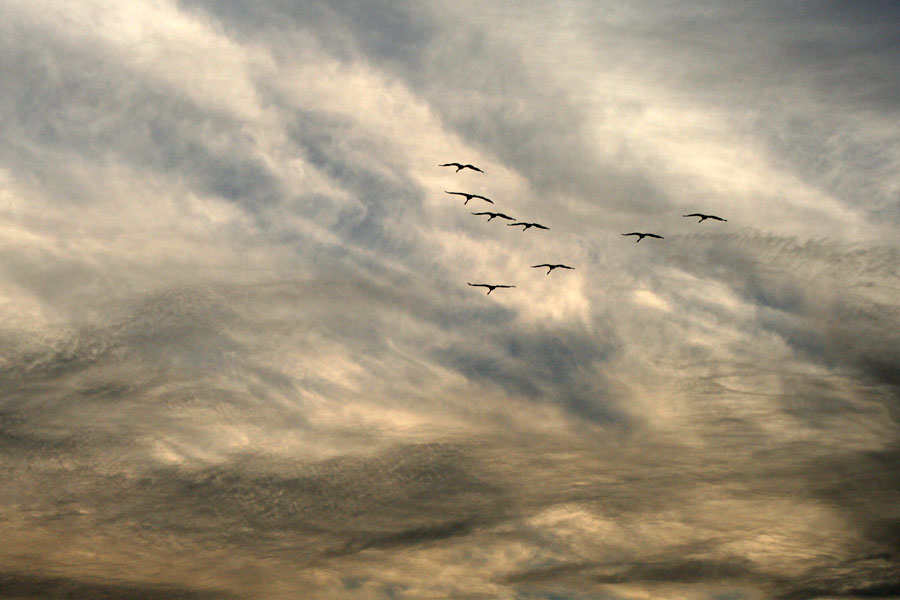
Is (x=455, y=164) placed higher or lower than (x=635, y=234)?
higher

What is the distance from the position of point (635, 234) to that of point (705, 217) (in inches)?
660

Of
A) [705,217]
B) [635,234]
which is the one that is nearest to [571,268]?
[635,234]

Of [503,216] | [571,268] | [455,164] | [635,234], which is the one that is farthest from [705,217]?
[455,164]

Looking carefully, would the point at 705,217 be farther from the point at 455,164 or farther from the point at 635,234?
the point at 455,164

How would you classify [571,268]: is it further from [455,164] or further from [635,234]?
[455,164]

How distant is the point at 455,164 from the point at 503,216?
1846 cm

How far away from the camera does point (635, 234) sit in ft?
634

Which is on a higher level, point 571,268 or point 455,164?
point 455,164

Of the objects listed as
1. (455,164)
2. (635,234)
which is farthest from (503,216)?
(635,234)

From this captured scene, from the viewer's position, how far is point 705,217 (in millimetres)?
190125

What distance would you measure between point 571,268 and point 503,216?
2131 cm

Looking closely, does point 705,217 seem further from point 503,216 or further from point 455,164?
point 455,164

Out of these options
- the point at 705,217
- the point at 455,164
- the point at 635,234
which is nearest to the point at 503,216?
the point at 455,164

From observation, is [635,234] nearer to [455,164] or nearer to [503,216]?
[503,216]
